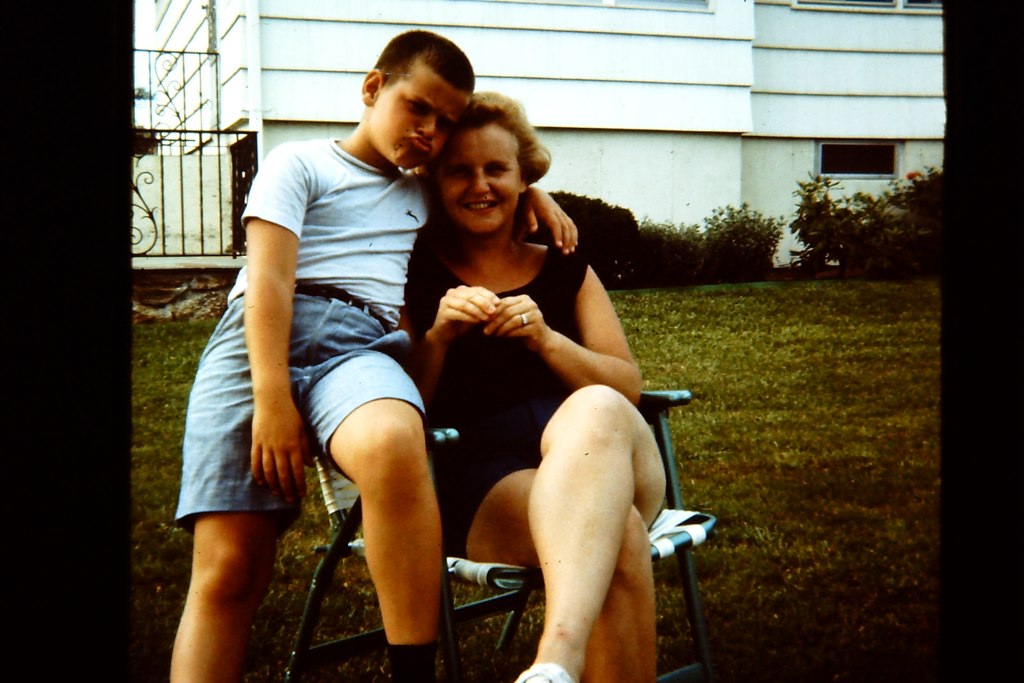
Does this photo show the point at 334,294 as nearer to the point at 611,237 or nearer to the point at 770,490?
the point at 770,490

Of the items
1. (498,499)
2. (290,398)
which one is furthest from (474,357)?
(290,398)

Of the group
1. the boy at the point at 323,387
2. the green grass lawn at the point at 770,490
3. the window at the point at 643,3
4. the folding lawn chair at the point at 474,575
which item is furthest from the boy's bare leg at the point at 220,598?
the window at the point at 643,3

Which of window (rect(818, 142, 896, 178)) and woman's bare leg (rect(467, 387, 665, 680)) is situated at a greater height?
window (rect(818, 142, 896, 178))

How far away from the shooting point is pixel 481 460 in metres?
2.27

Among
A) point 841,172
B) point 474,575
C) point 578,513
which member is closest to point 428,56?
point 578,513

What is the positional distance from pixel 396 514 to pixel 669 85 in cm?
369

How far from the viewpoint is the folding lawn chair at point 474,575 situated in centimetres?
203

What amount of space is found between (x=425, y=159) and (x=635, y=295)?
2790 mm

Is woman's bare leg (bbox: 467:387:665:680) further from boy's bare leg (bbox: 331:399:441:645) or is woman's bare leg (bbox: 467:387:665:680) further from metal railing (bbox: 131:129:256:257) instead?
metal railing (bbox: 131:129:256:257)

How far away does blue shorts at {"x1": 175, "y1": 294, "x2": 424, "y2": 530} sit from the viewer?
6.25ft

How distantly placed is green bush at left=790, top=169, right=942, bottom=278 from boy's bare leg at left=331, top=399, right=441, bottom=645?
227 cm

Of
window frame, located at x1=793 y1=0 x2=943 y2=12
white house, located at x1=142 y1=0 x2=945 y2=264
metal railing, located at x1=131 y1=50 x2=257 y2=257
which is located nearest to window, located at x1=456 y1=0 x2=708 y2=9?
white house, located at x1=142 y1=0 x2=945 y2=264

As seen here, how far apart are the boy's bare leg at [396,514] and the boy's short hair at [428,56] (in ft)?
2.09

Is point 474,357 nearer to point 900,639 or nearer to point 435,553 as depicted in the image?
point 435,553
